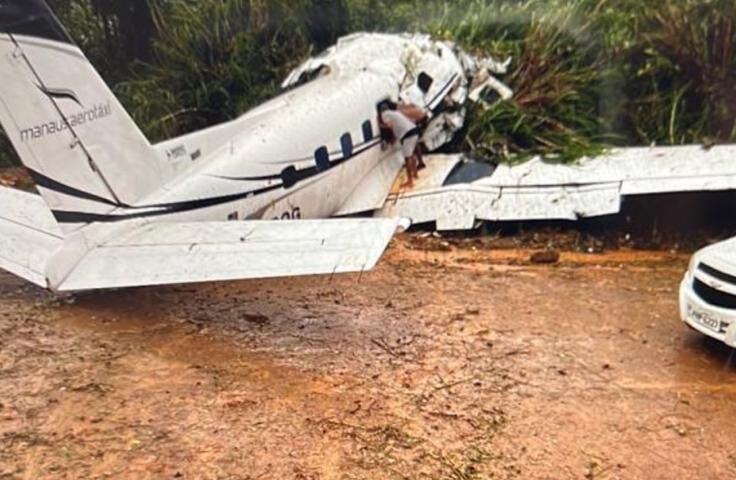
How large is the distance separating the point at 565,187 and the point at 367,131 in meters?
2.48

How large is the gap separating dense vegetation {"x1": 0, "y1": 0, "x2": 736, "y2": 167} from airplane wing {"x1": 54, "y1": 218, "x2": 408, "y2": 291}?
507 cm

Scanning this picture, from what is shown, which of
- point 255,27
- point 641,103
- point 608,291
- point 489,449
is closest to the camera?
point 489,449

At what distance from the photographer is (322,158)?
359 inches

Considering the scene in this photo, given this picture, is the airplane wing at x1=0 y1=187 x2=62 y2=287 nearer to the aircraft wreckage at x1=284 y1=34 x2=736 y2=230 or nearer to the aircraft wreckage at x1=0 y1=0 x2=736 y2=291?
the aircraft wreckage at x1=0 y1=0 x2=736 y2=291

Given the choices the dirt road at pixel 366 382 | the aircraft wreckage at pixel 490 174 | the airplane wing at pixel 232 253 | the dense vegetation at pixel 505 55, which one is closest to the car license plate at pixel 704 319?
the dirt road at pixel 366 382

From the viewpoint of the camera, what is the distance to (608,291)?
8352 mm

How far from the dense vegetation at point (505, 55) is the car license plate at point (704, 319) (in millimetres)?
4223

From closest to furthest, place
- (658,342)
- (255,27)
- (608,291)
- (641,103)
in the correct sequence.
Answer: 1. (658,342)
2. (608,291)
3. (641,103)
4. (255,27)

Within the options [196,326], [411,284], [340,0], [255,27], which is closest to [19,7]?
[196,326]

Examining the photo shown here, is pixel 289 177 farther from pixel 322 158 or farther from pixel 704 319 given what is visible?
pixel 704 319

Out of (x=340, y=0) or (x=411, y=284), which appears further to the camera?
(x=340, y=0)

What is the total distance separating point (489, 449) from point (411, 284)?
3201mm

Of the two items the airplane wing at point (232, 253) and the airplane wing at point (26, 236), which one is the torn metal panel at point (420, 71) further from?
the airplane wing at point (232, 253)

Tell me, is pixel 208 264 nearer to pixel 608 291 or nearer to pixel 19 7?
pixel 19 7
